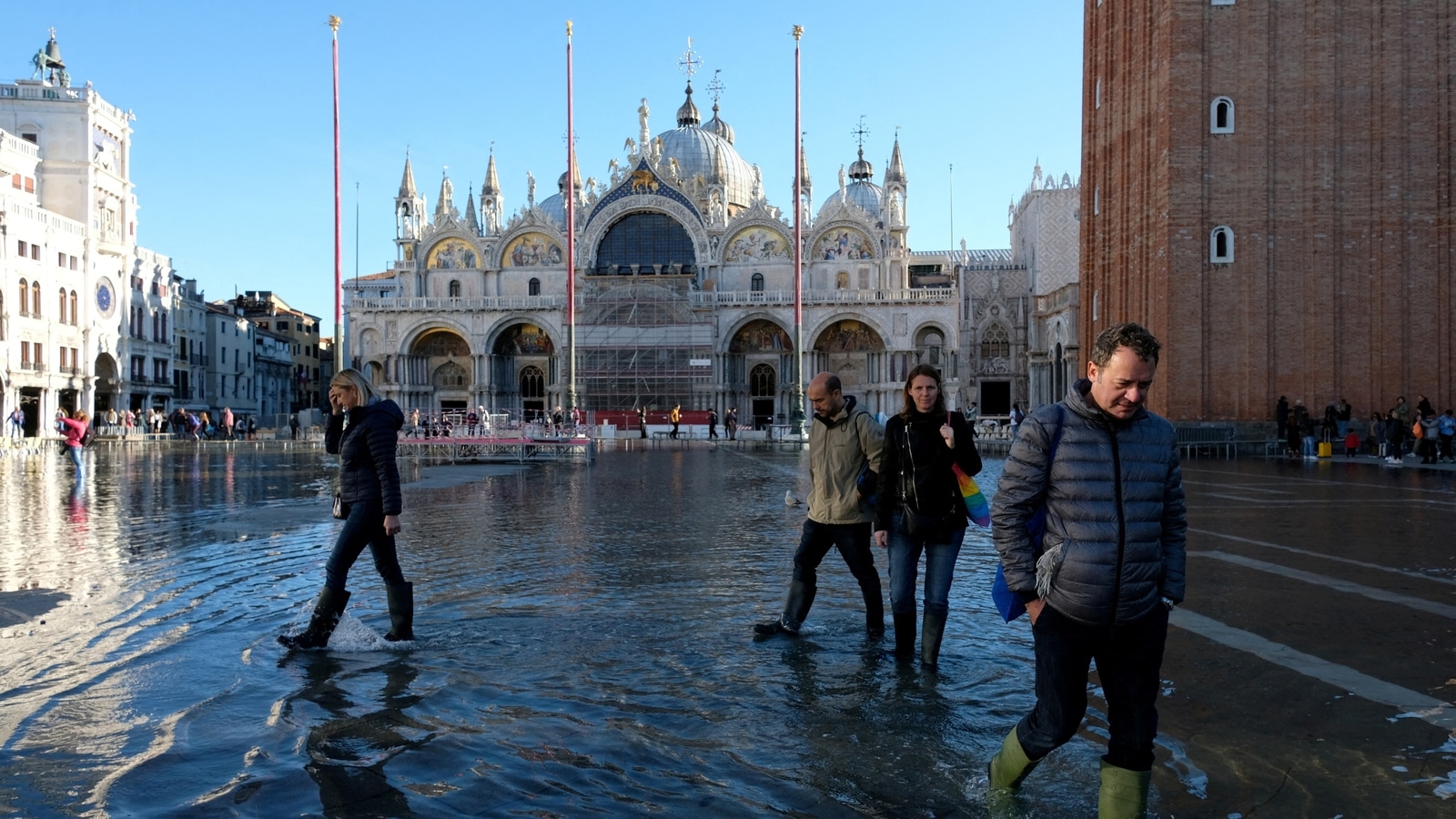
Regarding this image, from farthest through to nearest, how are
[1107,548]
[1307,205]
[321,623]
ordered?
[1307,205], [321,623], [1107,548]

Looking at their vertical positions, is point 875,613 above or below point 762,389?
below

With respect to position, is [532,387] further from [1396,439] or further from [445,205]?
[1396,439]

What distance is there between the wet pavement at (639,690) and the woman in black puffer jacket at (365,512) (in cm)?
17

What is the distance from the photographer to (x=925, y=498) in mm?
5332

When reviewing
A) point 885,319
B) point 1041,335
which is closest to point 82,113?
point 885,319

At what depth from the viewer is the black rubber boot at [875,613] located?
5.94 m

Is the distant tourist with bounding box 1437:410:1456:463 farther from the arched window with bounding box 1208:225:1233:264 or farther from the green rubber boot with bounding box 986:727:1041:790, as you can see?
the green rubber boot with bounding box 986:727:1041:790

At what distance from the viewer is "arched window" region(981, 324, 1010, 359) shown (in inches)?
2258

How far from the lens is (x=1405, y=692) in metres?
4.85

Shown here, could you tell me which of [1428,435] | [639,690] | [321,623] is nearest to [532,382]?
[1428,435]

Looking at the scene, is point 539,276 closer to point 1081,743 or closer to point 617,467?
point 617,467

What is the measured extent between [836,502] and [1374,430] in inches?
1015

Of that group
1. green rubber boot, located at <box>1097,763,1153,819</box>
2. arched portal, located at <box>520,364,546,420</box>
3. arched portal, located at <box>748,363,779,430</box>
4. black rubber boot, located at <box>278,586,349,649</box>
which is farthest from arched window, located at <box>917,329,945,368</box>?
green rubber boot, located at <box>1097,763,1153,819</box>

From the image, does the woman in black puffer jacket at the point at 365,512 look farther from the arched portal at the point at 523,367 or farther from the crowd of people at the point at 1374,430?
the arched portal at the point at 523,367
